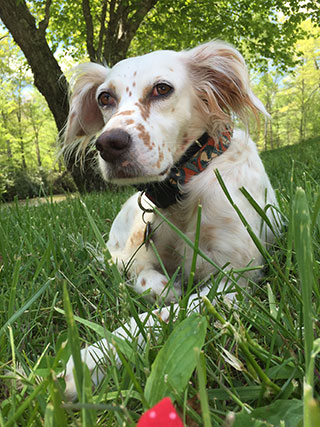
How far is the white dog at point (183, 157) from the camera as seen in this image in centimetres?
183

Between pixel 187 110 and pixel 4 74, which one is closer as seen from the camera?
pixel 187 110

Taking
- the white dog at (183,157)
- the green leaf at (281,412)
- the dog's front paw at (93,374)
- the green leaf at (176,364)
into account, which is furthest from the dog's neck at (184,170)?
the green leaf at (281,412)

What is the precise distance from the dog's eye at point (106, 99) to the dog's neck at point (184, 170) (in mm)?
568

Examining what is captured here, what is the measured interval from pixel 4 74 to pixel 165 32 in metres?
20.5

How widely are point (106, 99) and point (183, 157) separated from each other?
62 cm

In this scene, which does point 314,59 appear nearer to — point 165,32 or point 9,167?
point 165,32

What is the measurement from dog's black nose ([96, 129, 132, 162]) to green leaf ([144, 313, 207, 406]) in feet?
3.90

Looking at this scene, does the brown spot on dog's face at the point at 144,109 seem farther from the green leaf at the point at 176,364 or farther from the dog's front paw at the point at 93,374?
the green leaf at the point at 176,364

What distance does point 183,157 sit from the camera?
2.14 metres

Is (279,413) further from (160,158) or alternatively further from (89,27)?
(89,27)

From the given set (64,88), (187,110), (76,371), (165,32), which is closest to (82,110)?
(187,110)

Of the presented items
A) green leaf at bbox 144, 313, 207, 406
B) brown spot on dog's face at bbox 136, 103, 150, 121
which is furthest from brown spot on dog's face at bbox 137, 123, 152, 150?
green leaf at bbox 144, 313, 207, 406

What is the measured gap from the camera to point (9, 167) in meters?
31.1

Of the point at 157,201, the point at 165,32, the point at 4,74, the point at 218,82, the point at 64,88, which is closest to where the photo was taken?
the point at 157,201
